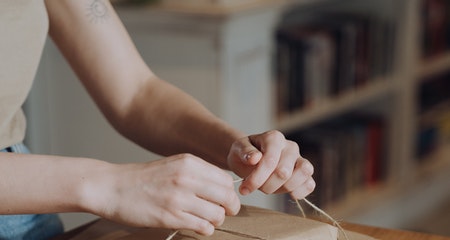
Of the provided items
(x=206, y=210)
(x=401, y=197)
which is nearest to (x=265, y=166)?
(x=206, y=210)

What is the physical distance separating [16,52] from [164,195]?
1.17 feet

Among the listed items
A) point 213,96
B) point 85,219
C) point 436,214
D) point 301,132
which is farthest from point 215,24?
point 436,214

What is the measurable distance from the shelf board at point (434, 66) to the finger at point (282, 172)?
220 cm

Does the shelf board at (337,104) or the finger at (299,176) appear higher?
the finger at (299,176)

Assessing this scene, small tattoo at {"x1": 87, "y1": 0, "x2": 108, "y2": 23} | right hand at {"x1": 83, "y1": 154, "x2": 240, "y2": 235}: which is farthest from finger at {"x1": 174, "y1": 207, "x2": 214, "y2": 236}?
small tattoo at {"x1": 87, "y1": 0, "x2": 108, "y2": 23}

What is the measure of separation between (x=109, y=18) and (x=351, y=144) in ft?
6.13

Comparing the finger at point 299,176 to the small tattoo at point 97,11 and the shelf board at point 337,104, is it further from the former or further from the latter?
the shelf board at point 337,104

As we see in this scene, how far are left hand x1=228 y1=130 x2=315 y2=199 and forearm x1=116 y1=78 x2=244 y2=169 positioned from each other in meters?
0.08

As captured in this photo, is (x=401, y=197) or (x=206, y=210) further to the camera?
(x=401, y=197)

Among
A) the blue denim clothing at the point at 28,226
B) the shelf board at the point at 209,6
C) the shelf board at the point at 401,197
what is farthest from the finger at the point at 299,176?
the shelf board at the point at 401,197

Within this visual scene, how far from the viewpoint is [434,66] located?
3.23 meters

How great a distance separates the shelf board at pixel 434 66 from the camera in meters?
3.15

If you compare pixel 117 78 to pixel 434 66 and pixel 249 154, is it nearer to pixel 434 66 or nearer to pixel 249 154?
pixel 249 154

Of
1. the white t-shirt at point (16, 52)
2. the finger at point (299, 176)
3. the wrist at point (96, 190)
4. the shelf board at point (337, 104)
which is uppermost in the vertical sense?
the white t-shirt at point (16, 52)
